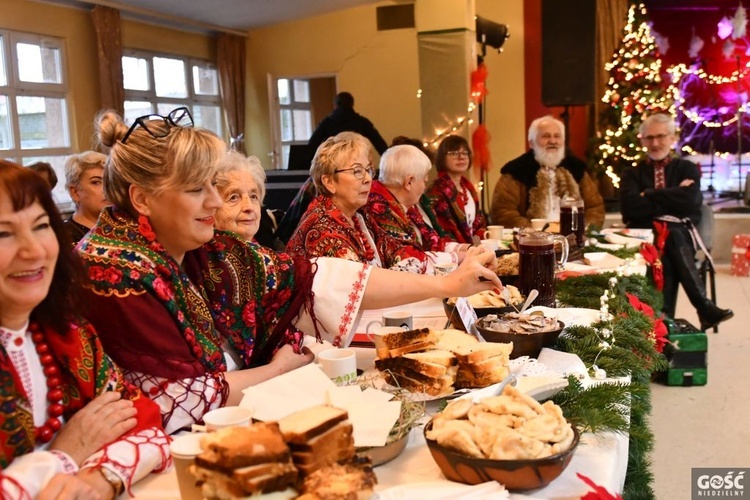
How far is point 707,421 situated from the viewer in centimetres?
351

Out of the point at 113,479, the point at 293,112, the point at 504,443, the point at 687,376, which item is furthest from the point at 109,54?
the point at 504,443

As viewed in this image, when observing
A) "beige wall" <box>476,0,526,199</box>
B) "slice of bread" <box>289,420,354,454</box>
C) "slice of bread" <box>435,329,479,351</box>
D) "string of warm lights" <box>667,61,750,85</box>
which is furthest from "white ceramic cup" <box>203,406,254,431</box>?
"string of warm lights" <box>667,61,750,85</box>

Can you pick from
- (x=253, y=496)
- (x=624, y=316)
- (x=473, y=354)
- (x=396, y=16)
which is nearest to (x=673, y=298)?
(x=624, y=316)

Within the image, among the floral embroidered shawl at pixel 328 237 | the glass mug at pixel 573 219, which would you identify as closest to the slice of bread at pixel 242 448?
the floral embroidered shawl at pixel 328 237

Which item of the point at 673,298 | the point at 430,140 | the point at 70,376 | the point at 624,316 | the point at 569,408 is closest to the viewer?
the point at 70,376

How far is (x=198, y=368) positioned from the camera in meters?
1.52

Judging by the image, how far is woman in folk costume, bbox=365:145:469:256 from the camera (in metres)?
3.32

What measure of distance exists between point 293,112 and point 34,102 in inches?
186

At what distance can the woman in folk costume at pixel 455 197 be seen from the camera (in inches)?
169

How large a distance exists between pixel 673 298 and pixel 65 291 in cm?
449

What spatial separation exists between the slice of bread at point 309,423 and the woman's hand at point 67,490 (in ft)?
1.13

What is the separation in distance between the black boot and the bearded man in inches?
22.8

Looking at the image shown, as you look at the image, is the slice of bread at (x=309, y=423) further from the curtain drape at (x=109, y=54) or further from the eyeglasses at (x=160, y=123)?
the curtain drape at (x=109, y=54)

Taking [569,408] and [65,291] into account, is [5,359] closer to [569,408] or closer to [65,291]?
[65,291]
